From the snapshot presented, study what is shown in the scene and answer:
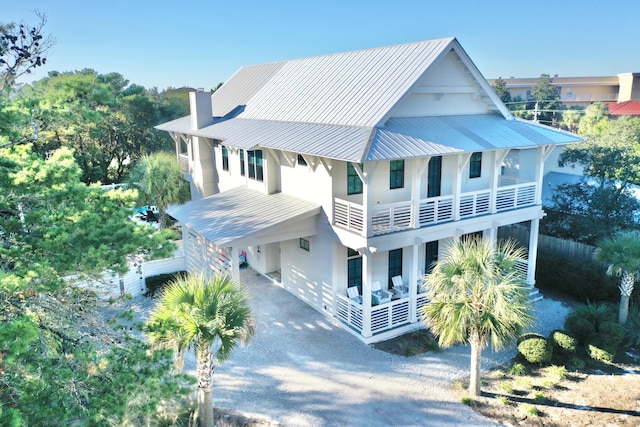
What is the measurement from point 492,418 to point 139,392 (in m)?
8.50

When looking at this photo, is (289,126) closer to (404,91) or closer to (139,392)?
(404,91)

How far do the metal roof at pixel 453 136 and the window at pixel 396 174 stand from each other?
4.49 ft

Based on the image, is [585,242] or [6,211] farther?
[585,242]

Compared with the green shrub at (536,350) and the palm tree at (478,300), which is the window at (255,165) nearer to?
the palm tree at (478,300)

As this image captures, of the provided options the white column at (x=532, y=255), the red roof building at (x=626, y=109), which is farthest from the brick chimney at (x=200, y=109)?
the red roof building at (x=626, y=109)

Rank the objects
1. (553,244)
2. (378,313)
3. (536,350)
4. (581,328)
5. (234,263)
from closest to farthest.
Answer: (536,350)
(581,328)
(234,263)
(378,313)
(553,244)

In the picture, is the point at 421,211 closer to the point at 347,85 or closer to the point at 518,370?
the point at 518,370

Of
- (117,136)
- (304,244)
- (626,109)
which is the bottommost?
(304,244)

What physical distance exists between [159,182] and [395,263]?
12872 mm

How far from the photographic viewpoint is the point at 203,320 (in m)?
9.38

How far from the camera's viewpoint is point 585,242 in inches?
802

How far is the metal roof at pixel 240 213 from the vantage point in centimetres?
1576

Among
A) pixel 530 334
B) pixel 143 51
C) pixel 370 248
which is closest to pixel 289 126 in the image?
pixel 370 248

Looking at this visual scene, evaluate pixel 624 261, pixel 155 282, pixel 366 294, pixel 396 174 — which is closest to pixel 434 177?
pixel 396 174
